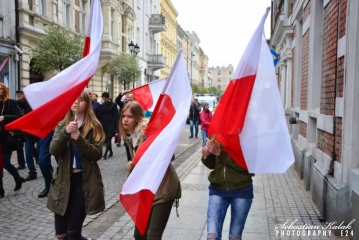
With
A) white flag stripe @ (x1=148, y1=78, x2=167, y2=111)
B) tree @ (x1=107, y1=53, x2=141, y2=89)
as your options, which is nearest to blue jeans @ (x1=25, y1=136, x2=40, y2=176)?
white flag stripe @ (x1=148, y1=78, x2=167, y2=111)

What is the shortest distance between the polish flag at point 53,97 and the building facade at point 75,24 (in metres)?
16.0

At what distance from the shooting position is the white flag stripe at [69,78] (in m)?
3.22

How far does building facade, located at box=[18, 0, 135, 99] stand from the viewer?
60.2 feet

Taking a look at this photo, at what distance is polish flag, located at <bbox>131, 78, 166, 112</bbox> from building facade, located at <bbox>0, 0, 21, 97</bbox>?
12.9 m

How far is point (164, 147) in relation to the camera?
3242 millimetres

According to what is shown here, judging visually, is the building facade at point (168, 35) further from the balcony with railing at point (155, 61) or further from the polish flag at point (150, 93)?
the polish flag at point (150, 93)

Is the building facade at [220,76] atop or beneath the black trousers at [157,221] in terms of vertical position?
atop

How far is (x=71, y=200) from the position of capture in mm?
3693

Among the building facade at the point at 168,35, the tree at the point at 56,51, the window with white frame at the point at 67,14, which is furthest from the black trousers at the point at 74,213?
the building facade at the point at 168,35

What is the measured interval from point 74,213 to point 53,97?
1137 mm

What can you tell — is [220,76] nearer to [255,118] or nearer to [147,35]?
[147,35]

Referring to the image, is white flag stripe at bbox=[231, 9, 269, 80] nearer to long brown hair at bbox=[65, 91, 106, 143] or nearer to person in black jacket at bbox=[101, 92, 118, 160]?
long brown hair at bbox=[65, 91, 106, 143]

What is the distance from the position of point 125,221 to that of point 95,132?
2.16 m

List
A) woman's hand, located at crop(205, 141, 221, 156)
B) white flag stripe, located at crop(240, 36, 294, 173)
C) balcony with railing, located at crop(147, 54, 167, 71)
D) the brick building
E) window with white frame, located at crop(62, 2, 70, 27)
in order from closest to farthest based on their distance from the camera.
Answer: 1. white flag stripe, located at crop(240, 36, 294, 173)
2. woman's hand, located at crop(205, 141, 221, 156)
3. the brick building
4. window with white frame, located at crop(62, 2, 70, 27)
5. balcony with railing, located at crop(147, 54, 167, 71)
